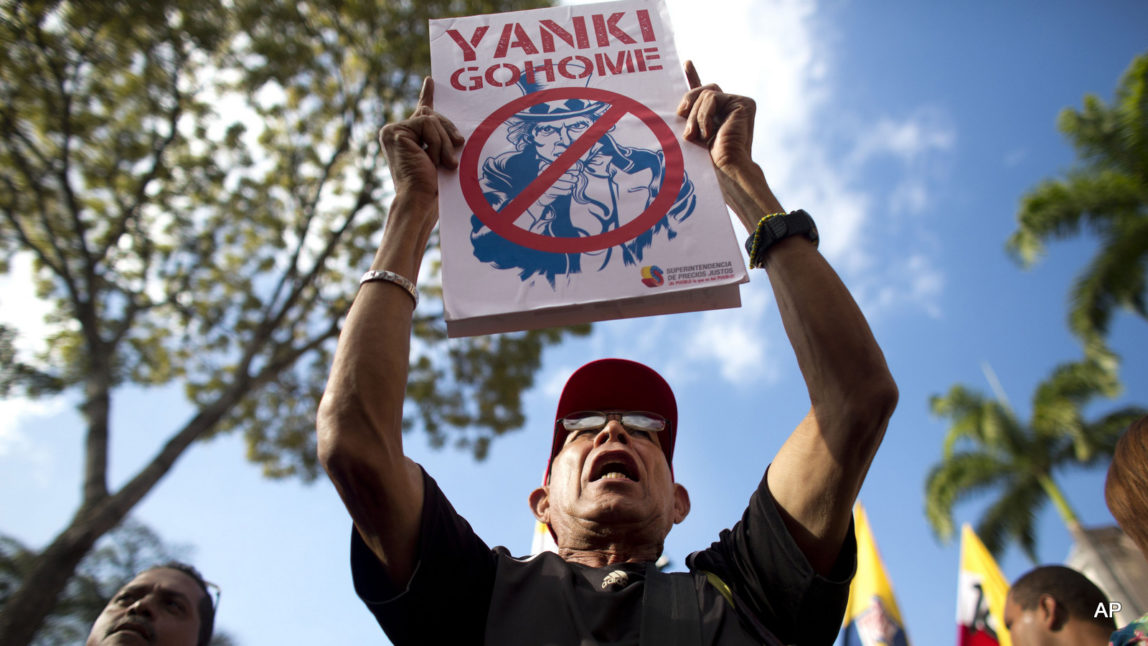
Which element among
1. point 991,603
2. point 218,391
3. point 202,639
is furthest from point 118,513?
point 991,603

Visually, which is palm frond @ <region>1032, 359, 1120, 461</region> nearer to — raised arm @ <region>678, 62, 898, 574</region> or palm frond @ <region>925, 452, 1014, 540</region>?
palm frond @ <region>925, 452, 1014, 540</region>

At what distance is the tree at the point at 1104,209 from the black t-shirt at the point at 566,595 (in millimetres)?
14367

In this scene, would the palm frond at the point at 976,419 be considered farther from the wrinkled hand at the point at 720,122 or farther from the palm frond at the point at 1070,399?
Answer: the wrinkled hand at the point at 720,122

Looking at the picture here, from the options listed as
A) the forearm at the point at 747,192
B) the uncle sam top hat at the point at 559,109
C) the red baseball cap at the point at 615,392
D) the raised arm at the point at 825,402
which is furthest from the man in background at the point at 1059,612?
the uncle sam top hat at the point at 559,109

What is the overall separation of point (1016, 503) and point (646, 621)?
1932cm

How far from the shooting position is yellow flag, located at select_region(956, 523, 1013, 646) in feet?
20.6

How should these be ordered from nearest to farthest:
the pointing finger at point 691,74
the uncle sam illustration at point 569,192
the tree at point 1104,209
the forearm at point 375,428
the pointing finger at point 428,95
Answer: the forearm at point 375,428, the uncle sam illustration at point 569,192, the pointing finger at point 428,95, the pointing finger at point 691,74, the tree at point 1104,209

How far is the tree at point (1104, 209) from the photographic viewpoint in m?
12.6

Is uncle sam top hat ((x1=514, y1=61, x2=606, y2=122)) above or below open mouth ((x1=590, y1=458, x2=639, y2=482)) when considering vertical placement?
above

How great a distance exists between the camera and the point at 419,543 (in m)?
1.71

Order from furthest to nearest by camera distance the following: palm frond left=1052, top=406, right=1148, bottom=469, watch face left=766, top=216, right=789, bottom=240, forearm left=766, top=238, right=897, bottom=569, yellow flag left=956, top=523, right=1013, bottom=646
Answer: palm frond left=1052, top=406, right=1148, bottom=469 < yellow flag left=956, top=523, right=1013, bottom=646 < watch face left=766, top=216, right=789, bottom=240 < forearm left=766, top=238, right=897, bottom=569
